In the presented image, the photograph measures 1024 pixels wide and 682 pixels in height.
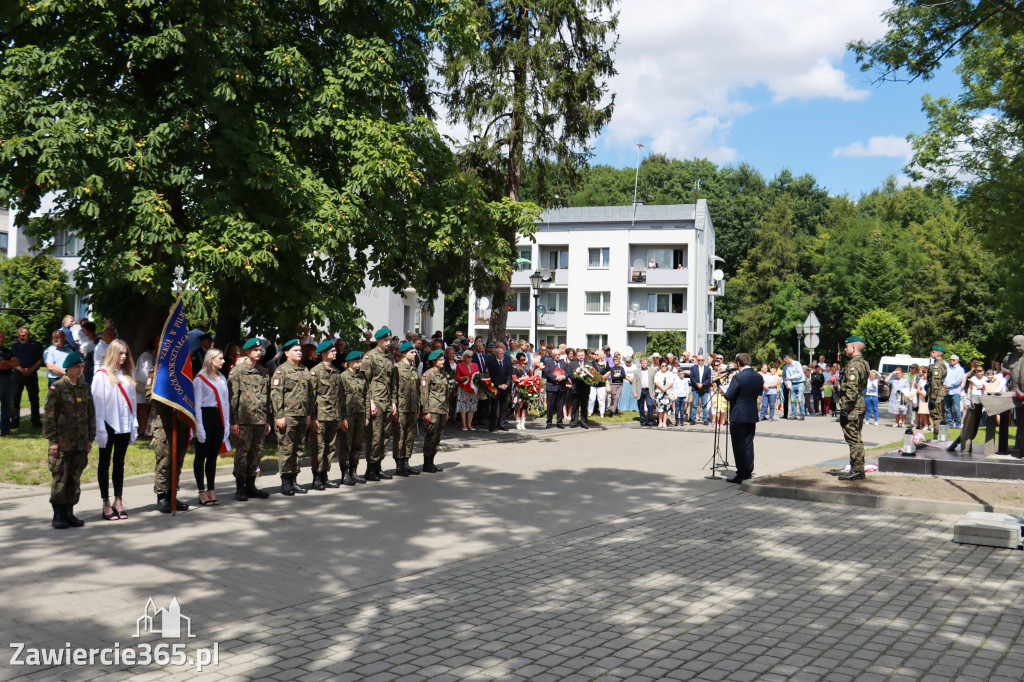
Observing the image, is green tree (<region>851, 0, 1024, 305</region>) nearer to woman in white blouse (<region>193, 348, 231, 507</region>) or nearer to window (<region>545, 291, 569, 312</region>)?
woman in white blouse (<region>193, 348, 231, 507</region>)

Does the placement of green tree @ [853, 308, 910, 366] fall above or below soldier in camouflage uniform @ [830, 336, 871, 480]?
above

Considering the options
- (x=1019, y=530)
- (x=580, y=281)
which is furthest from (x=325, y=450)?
(x=580, y=281)

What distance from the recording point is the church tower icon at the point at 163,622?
5.90m

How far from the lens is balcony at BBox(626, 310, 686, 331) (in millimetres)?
62594

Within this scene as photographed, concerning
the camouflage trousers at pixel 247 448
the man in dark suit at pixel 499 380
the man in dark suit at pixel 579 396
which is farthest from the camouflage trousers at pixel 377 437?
the man in dark suit at pixel 579 396

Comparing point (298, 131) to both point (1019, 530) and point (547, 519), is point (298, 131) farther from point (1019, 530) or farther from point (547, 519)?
point (1019, 530)

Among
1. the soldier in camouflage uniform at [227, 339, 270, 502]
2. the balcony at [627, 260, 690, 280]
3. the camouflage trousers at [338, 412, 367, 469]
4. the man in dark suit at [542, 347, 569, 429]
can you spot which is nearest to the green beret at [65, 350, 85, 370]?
the soldier in camouflage uniform at [227, 339, 270, 502]

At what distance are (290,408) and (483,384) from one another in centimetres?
871

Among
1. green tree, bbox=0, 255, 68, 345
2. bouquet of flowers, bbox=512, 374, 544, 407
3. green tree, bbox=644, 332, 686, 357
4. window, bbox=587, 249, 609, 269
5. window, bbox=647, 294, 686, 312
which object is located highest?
window, bbox=587, 249, 609, 269

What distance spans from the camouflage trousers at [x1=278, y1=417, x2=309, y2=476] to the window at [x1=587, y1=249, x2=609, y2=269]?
53.4 metres

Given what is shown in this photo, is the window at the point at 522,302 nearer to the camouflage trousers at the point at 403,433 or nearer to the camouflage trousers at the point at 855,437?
the camouflage trousers at the point at 403,433

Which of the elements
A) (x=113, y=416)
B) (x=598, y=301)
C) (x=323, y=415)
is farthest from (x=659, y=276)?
(x=113, y=416)

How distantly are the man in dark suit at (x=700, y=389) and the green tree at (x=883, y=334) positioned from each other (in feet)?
120

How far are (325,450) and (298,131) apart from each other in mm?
6115
